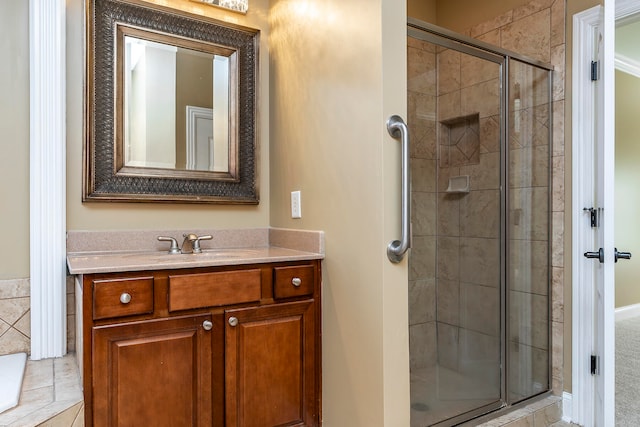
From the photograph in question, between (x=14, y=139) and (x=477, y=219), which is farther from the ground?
(x=14, y=139)

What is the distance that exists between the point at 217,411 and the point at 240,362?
0.63ft

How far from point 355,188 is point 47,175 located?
129 centimetres

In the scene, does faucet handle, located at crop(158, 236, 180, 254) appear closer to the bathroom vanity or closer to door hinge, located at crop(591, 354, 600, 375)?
the bathroom vanity

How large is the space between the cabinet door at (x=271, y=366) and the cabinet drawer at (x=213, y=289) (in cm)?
6

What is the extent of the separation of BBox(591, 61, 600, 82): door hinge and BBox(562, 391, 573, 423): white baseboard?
1.64m

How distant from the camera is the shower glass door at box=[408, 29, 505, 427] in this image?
2109 millimetres

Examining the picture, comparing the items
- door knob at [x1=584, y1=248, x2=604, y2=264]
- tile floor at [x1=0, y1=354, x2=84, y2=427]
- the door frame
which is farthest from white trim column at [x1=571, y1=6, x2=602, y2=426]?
tile floor at [x1=0, y1=354, x2=84, y2=427]

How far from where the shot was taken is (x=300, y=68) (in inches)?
76.0

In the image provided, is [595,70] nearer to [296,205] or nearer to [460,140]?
[460,140]

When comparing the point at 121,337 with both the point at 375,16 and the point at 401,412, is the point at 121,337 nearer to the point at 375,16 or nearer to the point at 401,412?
the point at 401,412

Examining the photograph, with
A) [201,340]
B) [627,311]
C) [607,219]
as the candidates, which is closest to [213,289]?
[201,340]

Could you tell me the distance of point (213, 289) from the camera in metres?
1.50

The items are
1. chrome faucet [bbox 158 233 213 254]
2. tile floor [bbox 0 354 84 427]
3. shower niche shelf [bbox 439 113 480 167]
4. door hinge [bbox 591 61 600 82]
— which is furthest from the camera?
shower niche shelf [bbox 439 113 480 167]

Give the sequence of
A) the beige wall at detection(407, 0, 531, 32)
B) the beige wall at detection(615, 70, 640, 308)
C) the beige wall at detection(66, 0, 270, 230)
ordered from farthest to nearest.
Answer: the beige wall at detection(615, 70, 640, 308)
the beige wall at detection(407, 0, 531, 32)
the beige wall at detection(66, 0, 270, 230)
